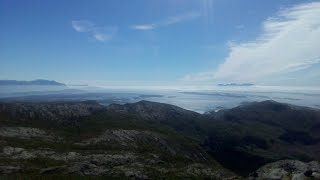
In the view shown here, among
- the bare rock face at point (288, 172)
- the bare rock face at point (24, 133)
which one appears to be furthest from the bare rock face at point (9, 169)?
the bare rock face at point (24, 133)

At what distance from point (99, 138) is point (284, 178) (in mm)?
124601

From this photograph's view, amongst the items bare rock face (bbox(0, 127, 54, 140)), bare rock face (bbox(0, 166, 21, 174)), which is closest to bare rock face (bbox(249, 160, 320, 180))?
bare rock face (bbox(0, 166, 21, 174))

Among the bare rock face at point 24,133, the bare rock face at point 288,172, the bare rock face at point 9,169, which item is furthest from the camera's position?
the bare rock face at point 24,133

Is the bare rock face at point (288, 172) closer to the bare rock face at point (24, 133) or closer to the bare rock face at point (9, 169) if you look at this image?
the bare rock face at point (9, 169)

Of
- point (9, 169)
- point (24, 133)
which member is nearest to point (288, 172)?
point (9, 169)

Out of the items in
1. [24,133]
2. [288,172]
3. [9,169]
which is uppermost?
[288,172]

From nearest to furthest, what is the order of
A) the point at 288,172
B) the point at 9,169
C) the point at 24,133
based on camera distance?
the point at 288,172 → the point at 9,169 → the point at 24,133

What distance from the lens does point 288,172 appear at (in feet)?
236

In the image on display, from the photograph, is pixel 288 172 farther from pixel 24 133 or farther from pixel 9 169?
pixel 24 133

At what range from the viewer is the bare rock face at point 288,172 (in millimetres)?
60078

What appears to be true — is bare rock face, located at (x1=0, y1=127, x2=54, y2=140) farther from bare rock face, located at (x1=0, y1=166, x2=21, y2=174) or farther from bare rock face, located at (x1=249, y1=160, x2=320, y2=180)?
bare rock face, located at (x1=249, y1=160, x2=320, y2=180)

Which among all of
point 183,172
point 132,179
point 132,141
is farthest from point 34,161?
point 132,141

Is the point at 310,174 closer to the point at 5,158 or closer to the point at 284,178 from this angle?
the point at 284,178

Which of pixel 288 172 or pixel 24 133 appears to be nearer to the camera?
pixel 288 172
